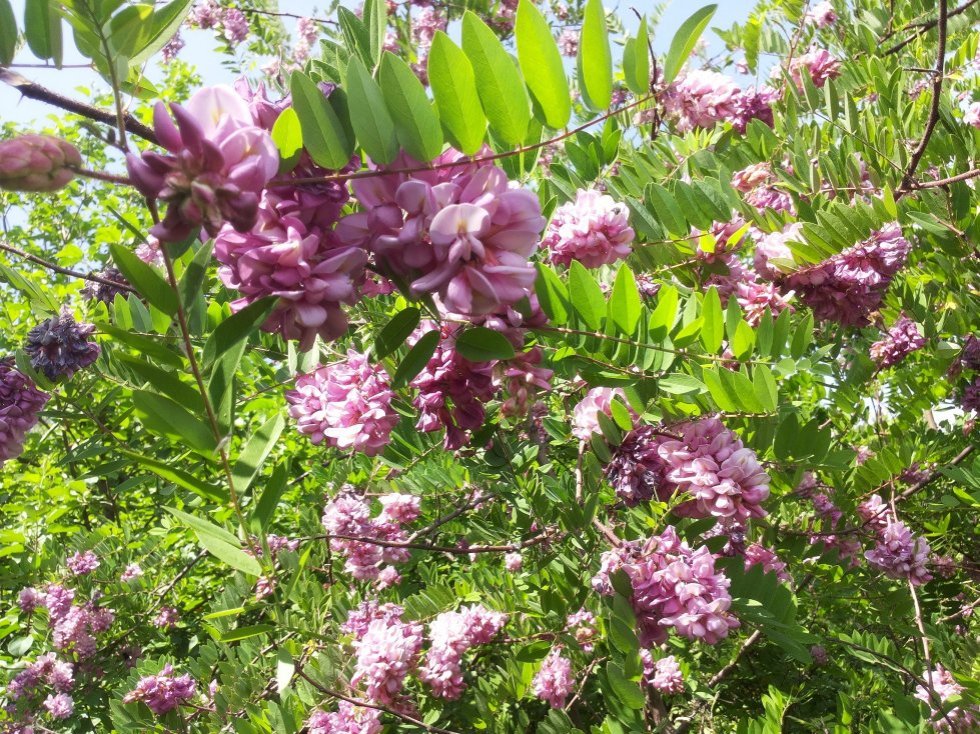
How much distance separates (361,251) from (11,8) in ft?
1.65

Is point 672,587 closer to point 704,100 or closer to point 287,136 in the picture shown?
point 287,136

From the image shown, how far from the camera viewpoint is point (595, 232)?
1.29 metres

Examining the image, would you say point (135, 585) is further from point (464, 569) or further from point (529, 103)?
point (529, 103)

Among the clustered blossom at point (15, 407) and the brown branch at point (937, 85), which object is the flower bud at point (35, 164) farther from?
the brown branch at point (937, 85)

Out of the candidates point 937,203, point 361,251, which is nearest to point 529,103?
point 361,251

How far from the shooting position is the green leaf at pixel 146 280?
2.35 ft

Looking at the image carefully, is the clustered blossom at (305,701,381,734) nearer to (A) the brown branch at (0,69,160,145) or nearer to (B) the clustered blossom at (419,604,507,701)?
(B) the clustered blossom at (419,604,507,701)

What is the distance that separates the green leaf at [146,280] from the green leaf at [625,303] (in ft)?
2.03

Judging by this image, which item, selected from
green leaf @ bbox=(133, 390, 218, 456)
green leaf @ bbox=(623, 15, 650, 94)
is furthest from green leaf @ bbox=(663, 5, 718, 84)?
green leaf @ bbox=(133, 390, 218, 456)

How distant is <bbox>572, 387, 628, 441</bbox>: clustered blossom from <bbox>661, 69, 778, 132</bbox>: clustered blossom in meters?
0.96

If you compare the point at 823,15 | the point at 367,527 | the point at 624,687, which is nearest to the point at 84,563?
the point at 367,527

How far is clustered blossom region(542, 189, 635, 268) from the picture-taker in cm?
129

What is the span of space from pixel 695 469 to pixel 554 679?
36.2 inches

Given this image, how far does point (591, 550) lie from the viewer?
1.64 meters
